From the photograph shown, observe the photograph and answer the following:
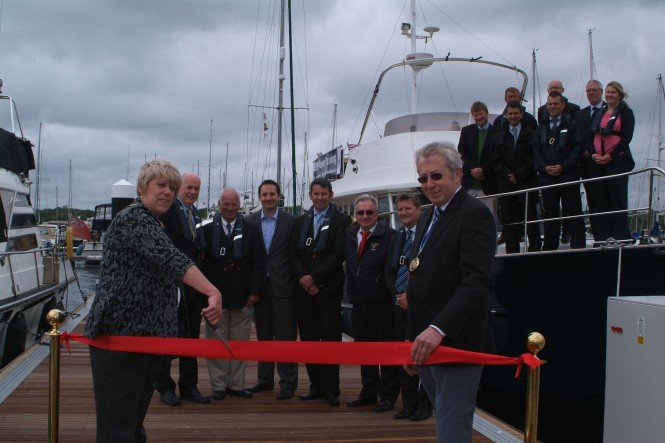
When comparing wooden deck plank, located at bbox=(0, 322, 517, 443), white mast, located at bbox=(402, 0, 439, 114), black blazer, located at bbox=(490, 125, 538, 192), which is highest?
white mast, located at bbox=(402, 0, 439, 114)

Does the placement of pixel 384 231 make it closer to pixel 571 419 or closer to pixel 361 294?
pixel 361 294

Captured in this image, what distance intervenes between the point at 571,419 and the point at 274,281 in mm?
4304

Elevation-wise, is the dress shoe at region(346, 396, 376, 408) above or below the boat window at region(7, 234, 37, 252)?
below

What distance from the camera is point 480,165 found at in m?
8.09

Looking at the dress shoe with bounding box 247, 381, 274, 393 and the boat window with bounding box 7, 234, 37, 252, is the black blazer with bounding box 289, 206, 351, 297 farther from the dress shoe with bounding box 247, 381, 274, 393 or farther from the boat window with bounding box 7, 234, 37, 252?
the boat window with bounding box 7, 234, 37, 252

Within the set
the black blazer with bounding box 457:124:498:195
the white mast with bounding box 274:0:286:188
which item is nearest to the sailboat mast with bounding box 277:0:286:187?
the white mast with bounding box 274:0:286:188

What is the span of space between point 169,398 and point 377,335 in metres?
1.91

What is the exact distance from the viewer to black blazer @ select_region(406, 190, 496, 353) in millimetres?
2936

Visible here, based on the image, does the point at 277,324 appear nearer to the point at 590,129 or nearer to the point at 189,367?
the point at 189,367

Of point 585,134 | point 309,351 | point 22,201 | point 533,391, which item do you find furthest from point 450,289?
point 22,201

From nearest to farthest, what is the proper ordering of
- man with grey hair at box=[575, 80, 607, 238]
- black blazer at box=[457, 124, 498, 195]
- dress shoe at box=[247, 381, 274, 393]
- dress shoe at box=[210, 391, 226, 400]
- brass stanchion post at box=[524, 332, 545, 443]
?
brass stanchion post at box=[524, 332, 545, 443] → dress shoe at box=[210, 391, 226, 400] → dress shoe at box=[247, 381, 274, 393] → man with grey hair at box=[575, 80, 607, 238] → black blazer at box=[457, 124, 498, 195]

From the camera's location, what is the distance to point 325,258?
585 cm

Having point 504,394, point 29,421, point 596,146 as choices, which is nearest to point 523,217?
point 596,146

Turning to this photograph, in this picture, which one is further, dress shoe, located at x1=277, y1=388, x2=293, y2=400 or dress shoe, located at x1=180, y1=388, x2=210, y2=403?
dress shoe, located at x1=277, y1=388, x2=293, y2=400
